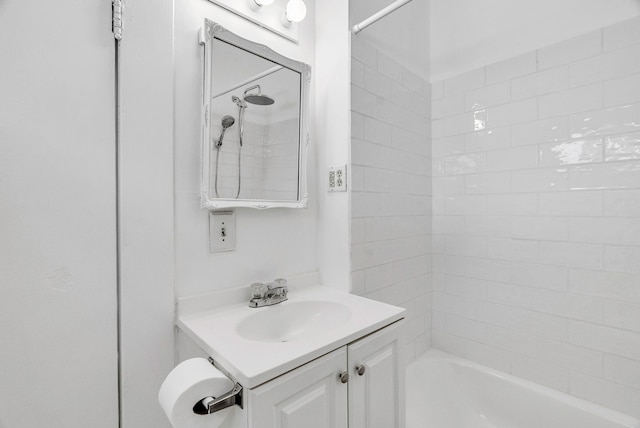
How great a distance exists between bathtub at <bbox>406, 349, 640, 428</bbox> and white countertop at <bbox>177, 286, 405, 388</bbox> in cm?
73

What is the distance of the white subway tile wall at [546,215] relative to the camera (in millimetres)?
1271

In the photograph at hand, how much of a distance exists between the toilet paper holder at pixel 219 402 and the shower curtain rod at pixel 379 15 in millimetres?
1457

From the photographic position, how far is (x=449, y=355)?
1.80m

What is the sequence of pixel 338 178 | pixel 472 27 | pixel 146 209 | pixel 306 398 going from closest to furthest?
pixel 306 398 → pixel 146 209 → pixel 338 178 → pixel 472 27

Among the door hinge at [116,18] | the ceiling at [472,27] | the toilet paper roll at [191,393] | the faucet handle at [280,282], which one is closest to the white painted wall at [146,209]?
the door hinge at [116,18]

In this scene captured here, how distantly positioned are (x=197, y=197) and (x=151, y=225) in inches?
7.3

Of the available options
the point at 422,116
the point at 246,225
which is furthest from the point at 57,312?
the point at 422,116

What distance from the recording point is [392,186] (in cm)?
158

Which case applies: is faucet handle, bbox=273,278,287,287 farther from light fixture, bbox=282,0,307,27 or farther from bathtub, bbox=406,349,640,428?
light fixture, bbox=282,0,307,27

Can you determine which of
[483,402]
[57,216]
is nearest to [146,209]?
[57,216]

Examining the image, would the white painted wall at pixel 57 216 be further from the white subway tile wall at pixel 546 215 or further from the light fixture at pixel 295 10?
the white subway tile wall at pixel 546 215

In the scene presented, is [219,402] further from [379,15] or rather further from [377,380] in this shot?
[379,15]

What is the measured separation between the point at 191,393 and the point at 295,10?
1.46m

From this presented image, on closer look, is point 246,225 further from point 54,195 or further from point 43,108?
point 43,108
